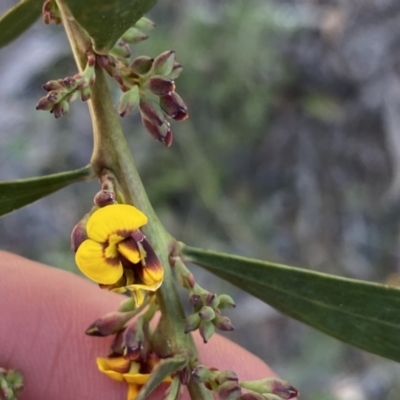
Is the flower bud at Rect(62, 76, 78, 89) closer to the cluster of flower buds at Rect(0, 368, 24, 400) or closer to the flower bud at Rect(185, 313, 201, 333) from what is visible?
the flower bud at Rect(185, 313, 201, 333)

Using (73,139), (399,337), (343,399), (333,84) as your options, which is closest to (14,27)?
(399,337)

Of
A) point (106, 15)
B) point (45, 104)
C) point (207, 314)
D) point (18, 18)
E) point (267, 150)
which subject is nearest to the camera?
point (106, 15)

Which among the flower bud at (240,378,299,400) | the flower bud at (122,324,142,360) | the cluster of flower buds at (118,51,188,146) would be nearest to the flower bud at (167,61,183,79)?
the cluster of flower buds at (118,51,188,146)

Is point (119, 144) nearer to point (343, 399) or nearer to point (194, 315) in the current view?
point (194, 315)

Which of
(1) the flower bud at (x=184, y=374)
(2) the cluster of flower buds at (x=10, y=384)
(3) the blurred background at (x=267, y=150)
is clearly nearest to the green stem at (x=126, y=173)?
(1) the flower bud at (x=184, y=374)

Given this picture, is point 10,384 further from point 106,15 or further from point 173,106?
point 106,15

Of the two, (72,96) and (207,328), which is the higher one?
(72,96)

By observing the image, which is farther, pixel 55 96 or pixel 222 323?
pixel 222 323

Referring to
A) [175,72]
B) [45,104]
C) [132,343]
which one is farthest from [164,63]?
[132,343]
